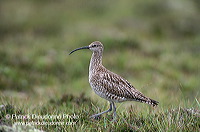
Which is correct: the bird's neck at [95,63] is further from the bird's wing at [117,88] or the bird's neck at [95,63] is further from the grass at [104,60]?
the grass at [104,60]

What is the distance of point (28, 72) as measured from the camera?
10.4 m

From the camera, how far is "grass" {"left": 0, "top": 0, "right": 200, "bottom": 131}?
5.47m

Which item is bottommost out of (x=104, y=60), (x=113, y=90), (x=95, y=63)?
(x=113, y=90)

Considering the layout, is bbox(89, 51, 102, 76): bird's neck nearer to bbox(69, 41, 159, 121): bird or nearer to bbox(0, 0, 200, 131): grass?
bbox(69, 41, 159, 121): bird

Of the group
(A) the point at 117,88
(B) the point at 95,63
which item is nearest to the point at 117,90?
(A) the point at 117,88

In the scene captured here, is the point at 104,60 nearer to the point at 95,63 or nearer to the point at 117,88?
the point at 95,63

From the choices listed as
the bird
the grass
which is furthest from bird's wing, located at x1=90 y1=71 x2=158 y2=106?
the grass

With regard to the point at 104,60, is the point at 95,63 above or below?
above

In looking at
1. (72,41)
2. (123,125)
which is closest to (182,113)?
(123,125)

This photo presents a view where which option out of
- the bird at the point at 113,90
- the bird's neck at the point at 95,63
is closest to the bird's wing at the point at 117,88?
the bird at the point at 113,90

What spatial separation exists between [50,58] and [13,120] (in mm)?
6243

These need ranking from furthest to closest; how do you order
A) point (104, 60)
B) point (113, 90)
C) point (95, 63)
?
point (104, 60) < point (95, 63) < point (113, 90)

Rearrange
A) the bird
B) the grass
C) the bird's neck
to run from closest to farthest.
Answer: the grass
the bird
the bird's neck

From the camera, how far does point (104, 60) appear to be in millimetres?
11742
